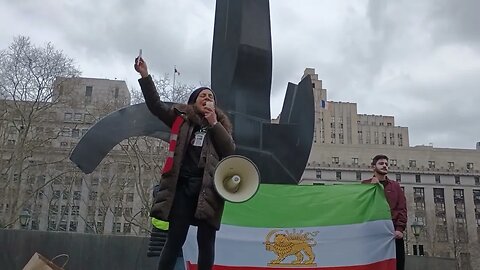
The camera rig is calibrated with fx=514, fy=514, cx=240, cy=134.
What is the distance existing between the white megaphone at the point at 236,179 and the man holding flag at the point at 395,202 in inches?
102

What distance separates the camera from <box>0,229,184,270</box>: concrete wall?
9.83 meters

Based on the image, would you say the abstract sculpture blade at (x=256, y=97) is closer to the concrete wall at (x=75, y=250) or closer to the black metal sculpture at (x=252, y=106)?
the black metal sculpture at (x=252, y=106)

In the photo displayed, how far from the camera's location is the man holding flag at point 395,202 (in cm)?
558

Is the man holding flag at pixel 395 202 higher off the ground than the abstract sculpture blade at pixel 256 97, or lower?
lower

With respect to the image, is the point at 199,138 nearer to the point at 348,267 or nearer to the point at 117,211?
the point at 348,267

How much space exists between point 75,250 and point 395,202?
6591 mm

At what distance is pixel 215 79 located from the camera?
8.12 metres

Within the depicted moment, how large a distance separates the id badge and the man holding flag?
2.72 meters

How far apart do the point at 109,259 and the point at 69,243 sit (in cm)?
83

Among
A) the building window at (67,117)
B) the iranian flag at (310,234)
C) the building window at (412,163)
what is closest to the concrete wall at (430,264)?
the iranian flag at (310,234)

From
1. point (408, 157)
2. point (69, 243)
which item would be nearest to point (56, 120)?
point (69, 243)

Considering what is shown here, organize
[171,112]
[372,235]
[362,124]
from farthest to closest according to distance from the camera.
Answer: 1. [362,124]
2. [372,235]
3. [171,112]

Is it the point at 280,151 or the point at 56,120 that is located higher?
the point at 56,120

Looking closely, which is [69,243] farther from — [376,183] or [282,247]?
[376,183]
